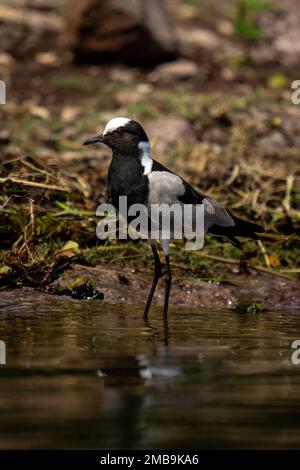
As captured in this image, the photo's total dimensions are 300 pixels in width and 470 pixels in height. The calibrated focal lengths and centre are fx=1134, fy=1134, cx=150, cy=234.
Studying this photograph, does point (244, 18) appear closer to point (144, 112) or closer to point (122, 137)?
point (144, 112)

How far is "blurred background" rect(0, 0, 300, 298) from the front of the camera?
8047 millimetres

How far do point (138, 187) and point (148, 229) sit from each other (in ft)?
0.89

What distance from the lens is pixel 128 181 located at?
6555 millimetres

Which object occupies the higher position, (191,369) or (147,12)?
(147,12)

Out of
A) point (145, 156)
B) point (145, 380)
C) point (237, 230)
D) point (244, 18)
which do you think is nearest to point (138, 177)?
point (145, 156)

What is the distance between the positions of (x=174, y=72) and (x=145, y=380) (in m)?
10.5

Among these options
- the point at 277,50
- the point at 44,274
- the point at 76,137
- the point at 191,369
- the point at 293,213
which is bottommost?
the point at 191,369

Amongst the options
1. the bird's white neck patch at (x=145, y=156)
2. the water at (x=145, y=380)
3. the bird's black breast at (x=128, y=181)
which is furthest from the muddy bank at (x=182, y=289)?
the bird's white neck patch at (x=145, y=156)

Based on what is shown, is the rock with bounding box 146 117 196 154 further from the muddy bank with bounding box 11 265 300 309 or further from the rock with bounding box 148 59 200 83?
the muddy bank with bounding box 11 265 300 309

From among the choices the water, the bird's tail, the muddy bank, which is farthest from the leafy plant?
the water

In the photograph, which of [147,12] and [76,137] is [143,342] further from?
[147,12]

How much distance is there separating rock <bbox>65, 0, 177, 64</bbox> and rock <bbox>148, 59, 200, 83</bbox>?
0.79 feet

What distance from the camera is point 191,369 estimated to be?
4832 mm

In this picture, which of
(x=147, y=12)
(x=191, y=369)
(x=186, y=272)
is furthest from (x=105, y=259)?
(x=147, y=12)
